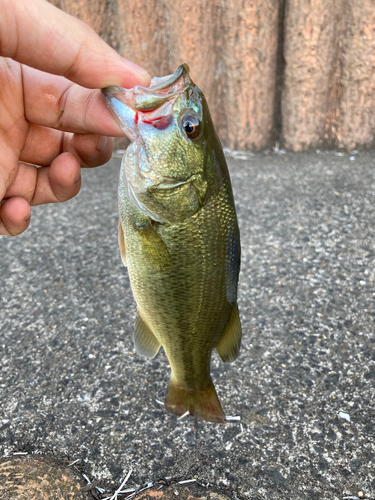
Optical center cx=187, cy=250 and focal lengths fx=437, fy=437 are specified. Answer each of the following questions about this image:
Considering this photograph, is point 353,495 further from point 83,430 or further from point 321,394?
point 83,430

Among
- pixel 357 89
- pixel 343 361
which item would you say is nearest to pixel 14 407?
pixel 343 361

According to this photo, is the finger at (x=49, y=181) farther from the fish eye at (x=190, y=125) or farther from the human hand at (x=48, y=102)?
the fish eye at (x=190, y=125)

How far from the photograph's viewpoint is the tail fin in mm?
1661

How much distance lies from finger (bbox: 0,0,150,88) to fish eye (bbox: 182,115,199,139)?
7.6 inches

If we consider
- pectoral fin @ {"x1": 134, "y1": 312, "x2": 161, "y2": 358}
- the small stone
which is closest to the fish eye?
pectoral fin @ {"x1": 134, "y1": 312, "x2": 161, "y2": 358}

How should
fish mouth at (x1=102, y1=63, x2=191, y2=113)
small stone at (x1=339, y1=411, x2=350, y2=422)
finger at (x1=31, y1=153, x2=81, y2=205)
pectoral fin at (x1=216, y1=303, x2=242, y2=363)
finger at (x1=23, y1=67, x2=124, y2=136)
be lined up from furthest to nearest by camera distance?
small stone at (x1=339, y1=411, x2=350, y2=422) < finger at (x1=31, y1=153, x2=81, y2=205) < finger at (x1=23, y1=67, x2=124, y2=136) < pectoral fin at (x1=216, y1=303, x2=242, y2=363) < fish mouth at (x1=102, y1=63, x2=191, y2=113)

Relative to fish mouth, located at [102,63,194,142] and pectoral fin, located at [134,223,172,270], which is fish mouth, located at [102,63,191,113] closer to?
fish mouth, located at [102,63,194,142]

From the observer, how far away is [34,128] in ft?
6.41

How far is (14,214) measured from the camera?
1.91 meters

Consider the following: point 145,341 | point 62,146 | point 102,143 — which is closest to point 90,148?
point 102,143

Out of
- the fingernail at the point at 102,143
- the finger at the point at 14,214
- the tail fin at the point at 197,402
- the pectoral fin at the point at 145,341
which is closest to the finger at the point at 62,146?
the fingernail at the point at 102,143

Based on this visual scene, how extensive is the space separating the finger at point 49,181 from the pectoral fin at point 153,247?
0.57 meters

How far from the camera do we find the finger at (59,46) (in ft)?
4.50

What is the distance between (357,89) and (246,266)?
2.17 metres
